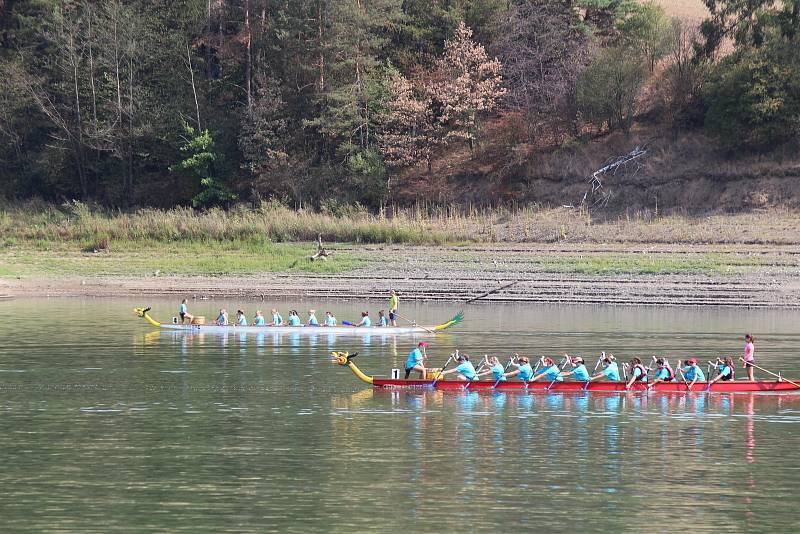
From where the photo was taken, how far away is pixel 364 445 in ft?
77.6

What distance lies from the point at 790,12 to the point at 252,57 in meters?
35.0

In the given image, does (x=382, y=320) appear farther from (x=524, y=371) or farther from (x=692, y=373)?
(x=692, y=373)

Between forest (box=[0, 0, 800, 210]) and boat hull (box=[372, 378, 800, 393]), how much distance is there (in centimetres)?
3423

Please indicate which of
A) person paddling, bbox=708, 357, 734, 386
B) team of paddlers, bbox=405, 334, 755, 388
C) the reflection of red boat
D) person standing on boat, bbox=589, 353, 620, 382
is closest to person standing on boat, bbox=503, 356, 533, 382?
team of paddlers, bbox=405, 334, 755, 388

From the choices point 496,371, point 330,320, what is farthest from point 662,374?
point 330,320

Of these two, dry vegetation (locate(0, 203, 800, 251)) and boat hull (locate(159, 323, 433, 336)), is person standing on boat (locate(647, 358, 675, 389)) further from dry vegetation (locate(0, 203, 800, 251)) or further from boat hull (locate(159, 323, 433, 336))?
dry vegetation (locate(0, 203, 800, 251))

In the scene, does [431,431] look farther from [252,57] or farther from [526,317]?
[252,57]

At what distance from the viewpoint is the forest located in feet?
217

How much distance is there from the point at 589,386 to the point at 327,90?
44.3 metres

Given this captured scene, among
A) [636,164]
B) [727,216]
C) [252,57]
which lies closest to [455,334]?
[727,216]

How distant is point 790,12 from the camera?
195 feet

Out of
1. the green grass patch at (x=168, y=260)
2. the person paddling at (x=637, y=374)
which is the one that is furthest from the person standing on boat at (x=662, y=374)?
the green grass patch at (x=168, y=260)

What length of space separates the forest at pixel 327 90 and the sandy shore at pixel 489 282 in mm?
14125

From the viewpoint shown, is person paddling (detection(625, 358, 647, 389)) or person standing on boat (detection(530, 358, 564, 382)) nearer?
person paddling (detection(625, 358, 647, 389))
